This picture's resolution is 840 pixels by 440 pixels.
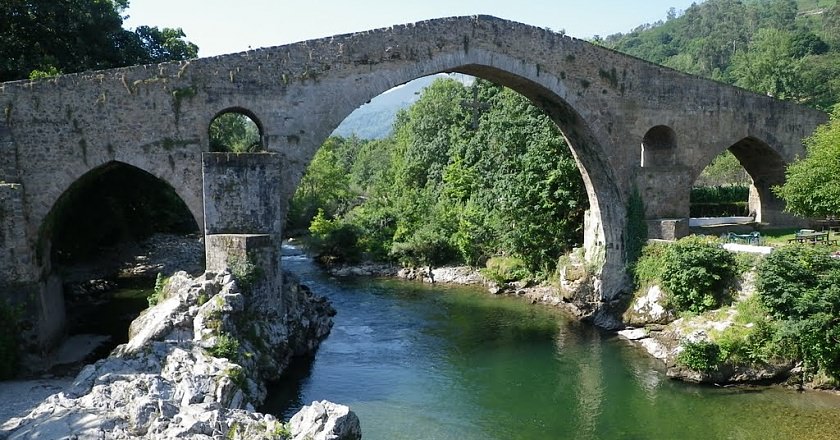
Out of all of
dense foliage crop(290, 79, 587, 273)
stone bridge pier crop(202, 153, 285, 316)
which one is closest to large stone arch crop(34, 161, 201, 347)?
stone bridge pier crop(202, 153, 285, 316)

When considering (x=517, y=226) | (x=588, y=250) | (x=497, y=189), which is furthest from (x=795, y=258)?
(x=497, y=189)

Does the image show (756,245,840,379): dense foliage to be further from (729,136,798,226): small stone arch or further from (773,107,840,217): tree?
(729,136,798,226): small stone arch

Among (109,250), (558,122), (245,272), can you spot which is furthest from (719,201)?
(109,250)

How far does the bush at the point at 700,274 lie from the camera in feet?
49.1

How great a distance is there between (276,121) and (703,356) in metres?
10.2

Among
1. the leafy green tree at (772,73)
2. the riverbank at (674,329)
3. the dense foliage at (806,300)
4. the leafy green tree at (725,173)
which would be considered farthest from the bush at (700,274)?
the leafy green tree at (772,73)

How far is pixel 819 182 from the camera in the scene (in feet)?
52.7

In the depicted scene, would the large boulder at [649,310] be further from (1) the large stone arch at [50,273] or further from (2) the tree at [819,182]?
(1) the large stone arch at [50,273]

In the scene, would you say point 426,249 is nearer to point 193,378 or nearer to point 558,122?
point 558,122

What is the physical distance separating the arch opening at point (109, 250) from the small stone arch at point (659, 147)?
14.4 metres

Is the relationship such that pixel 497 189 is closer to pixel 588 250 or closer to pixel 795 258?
pixel 588 250

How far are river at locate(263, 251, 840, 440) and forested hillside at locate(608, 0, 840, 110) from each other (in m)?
25.1

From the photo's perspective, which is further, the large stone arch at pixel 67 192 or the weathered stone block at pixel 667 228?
the weathered stone block at pixel 667 228

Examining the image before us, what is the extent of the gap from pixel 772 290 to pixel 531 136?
10479mm
